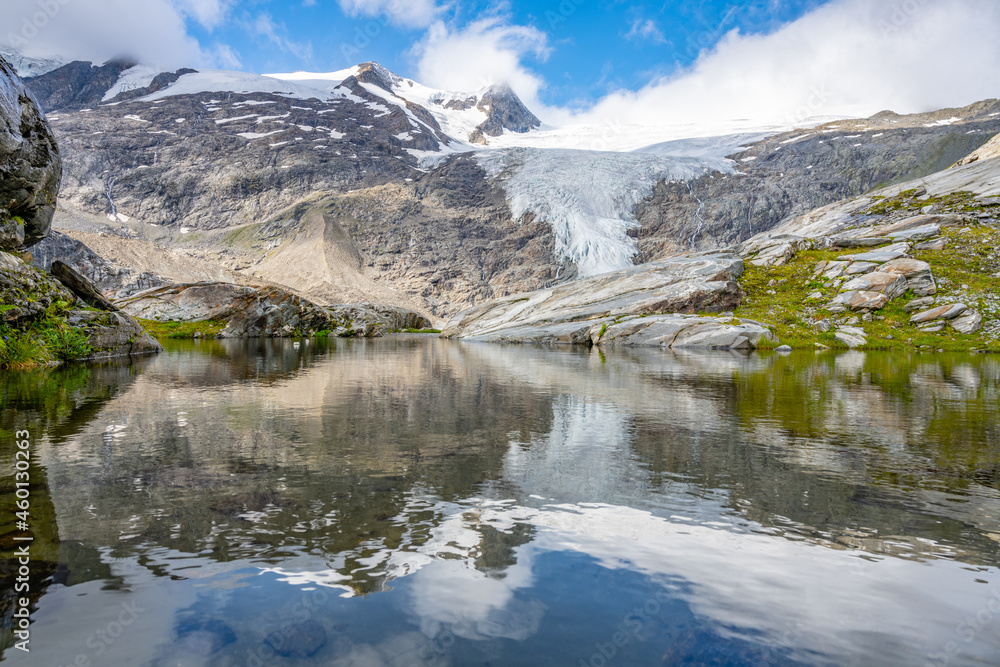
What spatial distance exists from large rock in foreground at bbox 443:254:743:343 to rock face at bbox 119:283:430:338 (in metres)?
24.9

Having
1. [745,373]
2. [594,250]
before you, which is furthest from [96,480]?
[594,250]

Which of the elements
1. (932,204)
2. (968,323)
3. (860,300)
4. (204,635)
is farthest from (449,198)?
(204,635)

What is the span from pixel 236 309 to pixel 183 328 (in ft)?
23.9

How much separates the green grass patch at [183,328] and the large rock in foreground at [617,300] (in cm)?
3031

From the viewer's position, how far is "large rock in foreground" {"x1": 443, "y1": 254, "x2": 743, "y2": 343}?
5331 centimetres

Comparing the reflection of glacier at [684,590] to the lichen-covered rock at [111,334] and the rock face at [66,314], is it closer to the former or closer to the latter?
the rock face at [66,314]

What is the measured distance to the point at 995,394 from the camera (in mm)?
16750

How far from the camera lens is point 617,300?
186ft

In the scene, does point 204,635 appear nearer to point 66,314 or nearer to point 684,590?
point 684,590

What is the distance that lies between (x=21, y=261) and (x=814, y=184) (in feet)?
562

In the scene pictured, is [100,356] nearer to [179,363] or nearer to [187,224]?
[179,363]

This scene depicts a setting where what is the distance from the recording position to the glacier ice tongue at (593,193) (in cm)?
14088

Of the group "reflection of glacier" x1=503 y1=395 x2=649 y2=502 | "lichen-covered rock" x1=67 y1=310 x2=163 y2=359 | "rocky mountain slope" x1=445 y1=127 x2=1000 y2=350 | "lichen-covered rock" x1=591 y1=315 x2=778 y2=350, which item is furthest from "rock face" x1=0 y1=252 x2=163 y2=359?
"lichen-covered rock" x1=591 y1=315 x2=778 y2=350

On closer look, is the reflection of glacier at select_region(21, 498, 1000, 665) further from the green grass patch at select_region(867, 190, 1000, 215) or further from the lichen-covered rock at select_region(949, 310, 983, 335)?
the green grass patch at select_region(867, 190, 1000, 215)
